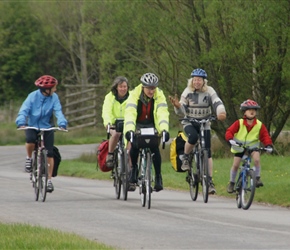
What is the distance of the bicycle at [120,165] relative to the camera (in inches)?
669

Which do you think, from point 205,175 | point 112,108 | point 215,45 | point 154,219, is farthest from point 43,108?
point 215,45

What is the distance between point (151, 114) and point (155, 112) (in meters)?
0.09

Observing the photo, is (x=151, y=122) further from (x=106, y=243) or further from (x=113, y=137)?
(x=106, y=243)

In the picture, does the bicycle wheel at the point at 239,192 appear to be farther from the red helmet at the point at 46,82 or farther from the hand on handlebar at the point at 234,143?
the red helmet at the point at 46,82

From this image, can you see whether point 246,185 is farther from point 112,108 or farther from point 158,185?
point 112,108

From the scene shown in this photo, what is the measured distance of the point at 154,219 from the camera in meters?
14.2

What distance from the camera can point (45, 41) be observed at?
238 feet

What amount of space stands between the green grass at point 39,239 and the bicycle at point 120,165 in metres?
4.66

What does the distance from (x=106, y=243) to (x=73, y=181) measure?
1126 cm

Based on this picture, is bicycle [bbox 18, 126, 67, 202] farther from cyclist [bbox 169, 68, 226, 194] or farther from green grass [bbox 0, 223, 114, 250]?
green grass [bbox 0, 223, 114, 250]

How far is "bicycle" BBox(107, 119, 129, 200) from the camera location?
17000 mm

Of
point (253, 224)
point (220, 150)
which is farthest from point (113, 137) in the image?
point (220, 150)

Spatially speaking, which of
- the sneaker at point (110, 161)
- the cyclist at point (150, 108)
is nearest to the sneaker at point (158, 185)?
the cyclist at point (150, 108)

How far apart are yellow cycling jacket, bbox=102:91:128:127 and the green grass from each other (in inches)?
216
